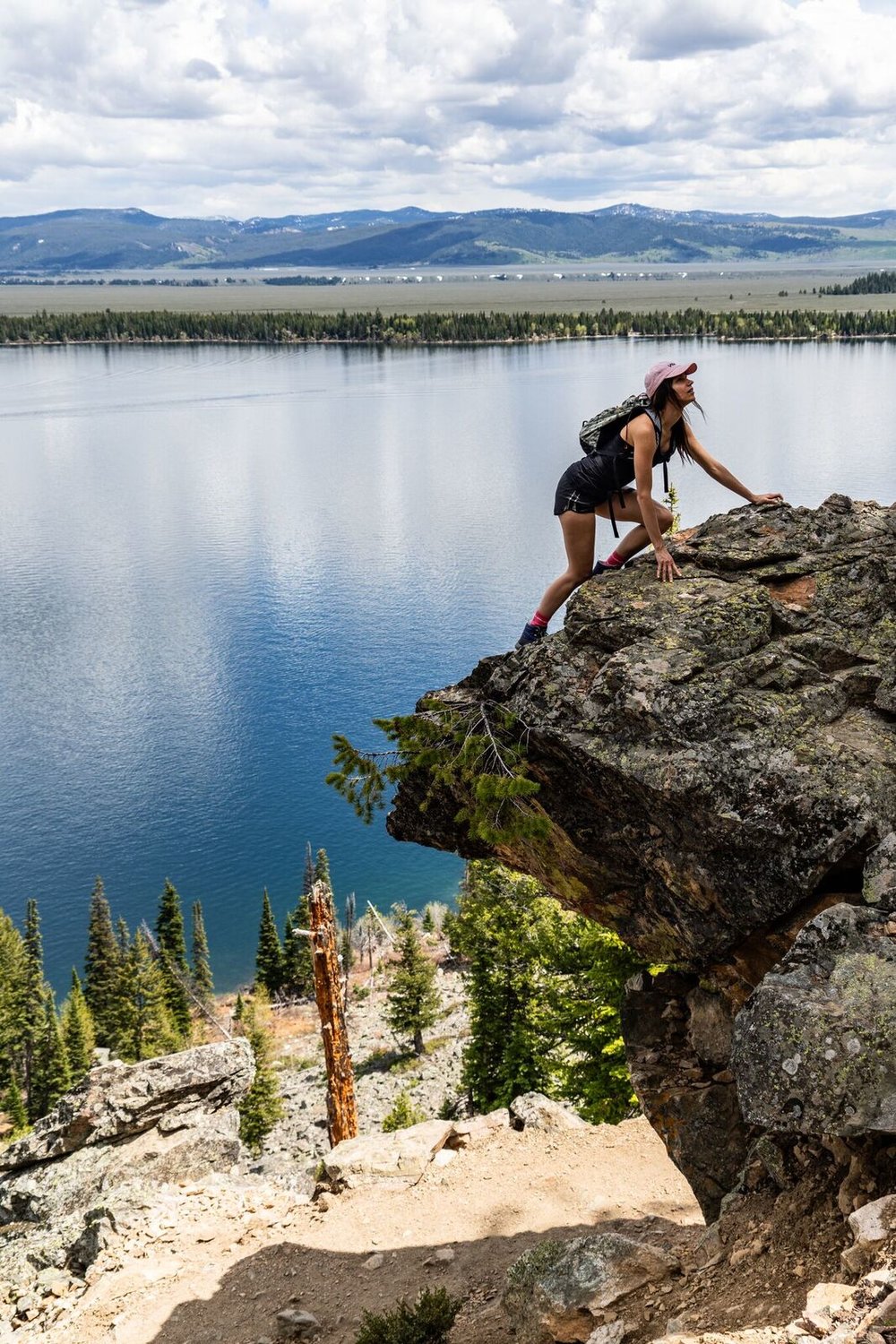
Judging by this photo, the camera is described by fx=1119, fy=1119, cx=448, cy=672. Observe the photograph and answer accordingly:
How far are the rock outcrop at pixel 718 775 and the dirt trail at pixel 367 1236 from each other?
3.10 m

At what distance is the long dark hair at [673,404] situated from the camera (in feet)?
38.3

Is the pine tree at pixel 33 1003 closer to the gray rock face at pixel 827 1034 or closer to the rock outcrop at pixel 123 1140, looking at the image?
the rock outcrop at pixel 123 1140

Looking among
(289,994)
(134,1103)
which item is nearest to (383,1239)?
(134,1103)

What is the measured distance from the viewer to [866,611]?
36.6 ft

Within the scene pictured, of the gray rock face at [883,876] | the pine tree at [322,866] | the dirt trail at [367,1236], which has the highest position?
the gray rock face at [883,876]

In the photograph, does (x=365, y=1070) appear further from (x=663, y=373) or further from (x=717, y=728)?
(x=663, y=373)

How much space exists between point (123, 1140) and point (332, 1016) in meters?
5.44

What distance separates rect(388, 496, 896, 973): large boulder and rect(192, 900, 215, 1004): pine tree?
51.0 meters

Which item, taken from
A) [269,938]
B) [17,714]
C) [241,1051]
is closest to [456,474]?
[17,714]

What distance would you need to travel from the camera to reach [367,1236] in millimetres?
17094

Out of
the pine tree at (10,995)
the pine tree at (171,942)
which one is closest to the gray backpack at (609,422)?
the pine tree at (10,995)

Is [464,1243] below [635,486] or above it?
below

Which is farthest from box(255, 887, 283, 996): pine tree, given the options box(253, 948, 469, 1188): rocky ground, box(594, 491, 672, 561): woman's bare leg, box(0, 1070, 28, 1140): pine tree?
box(594, 491, 672, 561): woman's bare leg

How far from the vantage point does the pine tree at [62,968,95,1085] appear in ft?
185
